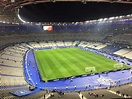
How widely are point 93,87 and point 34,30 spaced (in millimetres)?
82112

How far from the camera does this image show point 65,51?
277ft

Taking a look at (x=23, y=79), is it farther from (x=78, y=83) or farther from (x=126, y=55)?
(x=126, y=55)

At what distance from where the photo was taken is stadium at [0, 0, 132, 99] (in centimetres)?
3938

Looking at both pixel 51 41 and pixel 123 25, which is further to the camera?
pixel 51 41

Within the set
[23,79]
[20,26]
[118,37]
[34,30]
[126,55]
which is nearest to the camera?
[23,79]

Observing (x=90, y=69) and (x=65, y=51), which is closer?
(x=90, y=69)

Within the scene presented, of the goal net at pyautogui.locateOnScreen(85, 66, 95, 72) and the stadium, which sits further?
the goal net at pyautogui.locateOnScreen(85, 66, 95, 72)

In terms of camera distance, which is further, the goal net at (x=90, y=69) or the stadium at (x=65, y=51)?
the goal net at (x=90, y=69)

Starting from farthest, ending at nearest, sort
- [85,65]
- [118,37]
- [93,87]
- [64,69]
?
[118,37] → [85,65] → [64,69] → [93,87]

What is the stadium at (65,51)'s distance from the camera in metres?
39.4

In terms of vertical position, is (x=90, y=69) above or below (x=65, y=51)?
below

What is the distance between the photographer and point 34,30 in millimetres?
117062

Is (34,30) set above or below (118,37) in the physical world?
above

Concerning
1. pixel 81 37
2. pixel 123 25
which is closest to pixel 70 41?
pixel 81 37
